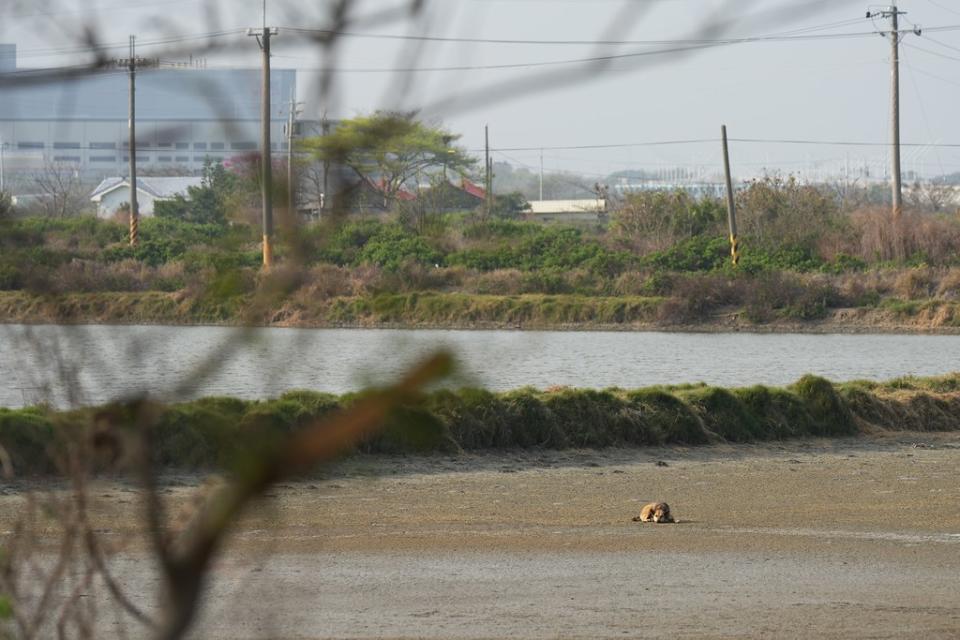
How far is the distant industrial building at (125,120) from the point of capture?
2004mm

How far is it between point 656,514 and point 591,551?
1269mm

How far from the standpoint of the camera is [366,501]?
11023mm

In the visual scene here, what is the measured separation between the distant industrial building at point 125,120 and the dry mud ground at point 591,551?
2.52m

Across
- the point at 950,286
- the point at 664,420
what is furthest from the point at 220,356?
the point at 950,286

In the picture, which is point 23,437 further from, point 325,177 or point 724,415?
point 325,177

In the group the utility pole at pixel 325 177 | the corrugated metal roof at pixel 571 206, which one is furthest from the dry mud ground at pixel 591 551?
the corrugated metal roof at pixel 571 206

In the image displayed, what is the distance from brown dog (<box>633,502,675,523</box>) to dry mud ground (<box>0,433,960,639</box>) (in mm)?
115

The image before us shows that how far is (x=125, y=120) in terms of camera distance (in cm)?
229

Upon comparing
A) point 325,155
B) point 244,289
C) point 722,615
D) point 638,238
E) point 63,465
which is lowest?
point 722,615

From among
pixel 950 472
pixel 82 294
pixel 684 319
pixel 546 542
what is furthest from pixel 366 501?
pixel 684 319

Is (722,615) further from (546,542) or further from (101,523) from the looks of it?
(101,523)

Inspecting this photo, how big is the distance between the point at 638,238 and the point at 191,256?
45.6 metres

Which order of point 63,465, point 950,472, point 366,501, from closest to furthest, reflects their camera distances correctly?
1. point 63,465
2. point 366,501
3. point 950,472

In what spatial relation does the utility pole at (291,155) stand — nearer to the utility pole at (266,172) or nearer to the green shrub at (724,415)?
the utility pole at (266,172)
